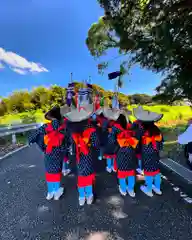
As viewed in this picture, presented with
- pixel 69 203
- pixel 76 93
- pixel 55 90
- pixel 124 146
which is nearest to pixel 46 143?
pixel 69 203

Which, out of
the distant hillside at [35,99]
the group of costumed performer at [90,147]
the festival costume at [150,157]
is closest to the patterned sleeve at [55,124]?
the group of costumed performer at [90,147]

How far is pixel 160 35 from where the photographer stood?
529 centimetres

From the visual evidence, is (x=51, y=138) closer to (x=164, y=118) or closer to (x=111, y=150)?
(x=111, y=150)

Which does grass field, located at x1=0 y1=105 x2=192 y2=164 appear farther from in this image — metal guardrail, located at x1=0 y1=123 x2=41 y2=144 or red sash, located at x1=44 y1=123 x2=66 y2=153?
red sash, located at x1=44 y1=123 x2=66 y2=153

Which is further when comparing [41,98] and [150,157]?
[41,98]

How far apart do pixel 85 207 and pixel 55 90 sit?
22396 mm

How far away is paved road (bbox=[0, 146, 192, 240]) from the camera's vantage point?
8.73ft

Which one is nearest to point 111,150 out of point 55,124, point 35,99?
point 55,124

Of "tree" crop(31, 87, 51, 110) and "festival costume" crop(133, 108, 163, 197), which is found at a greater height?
"tree" crop(31, 87, 51, 110)

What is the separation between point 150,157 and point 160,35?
122 inches

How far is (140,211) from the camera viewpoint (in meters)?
3.19

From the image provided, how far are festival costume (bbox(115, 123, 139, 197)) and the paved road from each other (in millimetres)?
192

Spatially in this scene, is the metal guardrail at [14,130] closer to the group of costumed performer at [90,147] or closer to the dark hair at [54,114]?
the dark hair at [54,114]

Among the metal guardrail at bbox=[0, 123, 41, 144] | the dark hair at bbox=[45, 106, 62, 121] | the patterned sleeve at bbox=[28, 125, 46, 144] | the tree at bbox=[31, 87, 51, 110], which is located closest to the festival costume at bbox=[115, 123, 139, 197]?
the dark hair at bbox=[45, 106, 62, 121]
